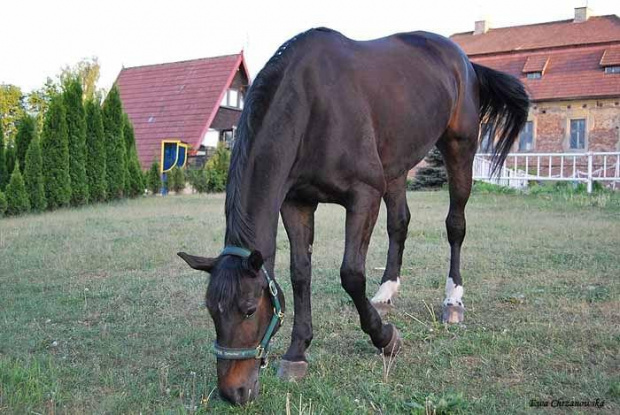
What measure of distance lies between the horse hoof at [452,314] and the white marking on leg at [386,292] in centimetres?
43

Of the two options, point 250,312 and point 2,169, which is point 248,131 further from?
point 2,169

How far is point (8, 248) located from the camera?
705 centimetres

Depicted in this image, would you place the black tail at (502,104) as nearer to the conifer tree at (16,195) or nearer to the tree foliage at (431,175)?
the conifer tree at (16,195)

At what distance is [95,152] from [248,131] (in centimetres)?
1259

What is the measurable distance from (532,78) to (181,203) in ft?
72.2

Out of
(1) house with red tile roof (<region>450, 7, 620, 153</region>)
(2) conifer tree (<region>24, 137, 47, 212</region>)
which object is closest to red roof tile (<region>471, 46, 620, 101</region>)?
(1) house with red tile roof (<region>450, 7, 620, 153</region>)

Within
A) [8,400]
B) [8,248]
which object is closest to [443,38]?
[8,400]

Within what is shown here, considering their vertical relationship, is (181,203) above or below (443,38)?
below

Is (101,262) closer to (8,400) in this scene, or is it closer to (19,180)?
(8,400)

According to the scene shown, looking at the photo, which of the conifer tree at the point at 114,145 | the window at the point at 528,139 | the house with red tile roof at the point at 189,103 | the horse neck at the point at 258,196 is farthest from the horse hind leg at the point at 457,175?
the window at the point at 528,139

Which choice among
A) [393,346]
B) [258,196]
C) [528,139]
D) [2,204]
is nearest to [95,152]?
[2,204]

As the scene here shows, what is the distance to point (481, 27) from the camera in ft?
116

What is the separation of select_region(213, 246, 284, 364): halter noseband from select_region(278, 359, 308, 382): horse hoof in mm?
474

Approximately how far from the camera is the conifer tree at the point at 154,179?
1745cm
